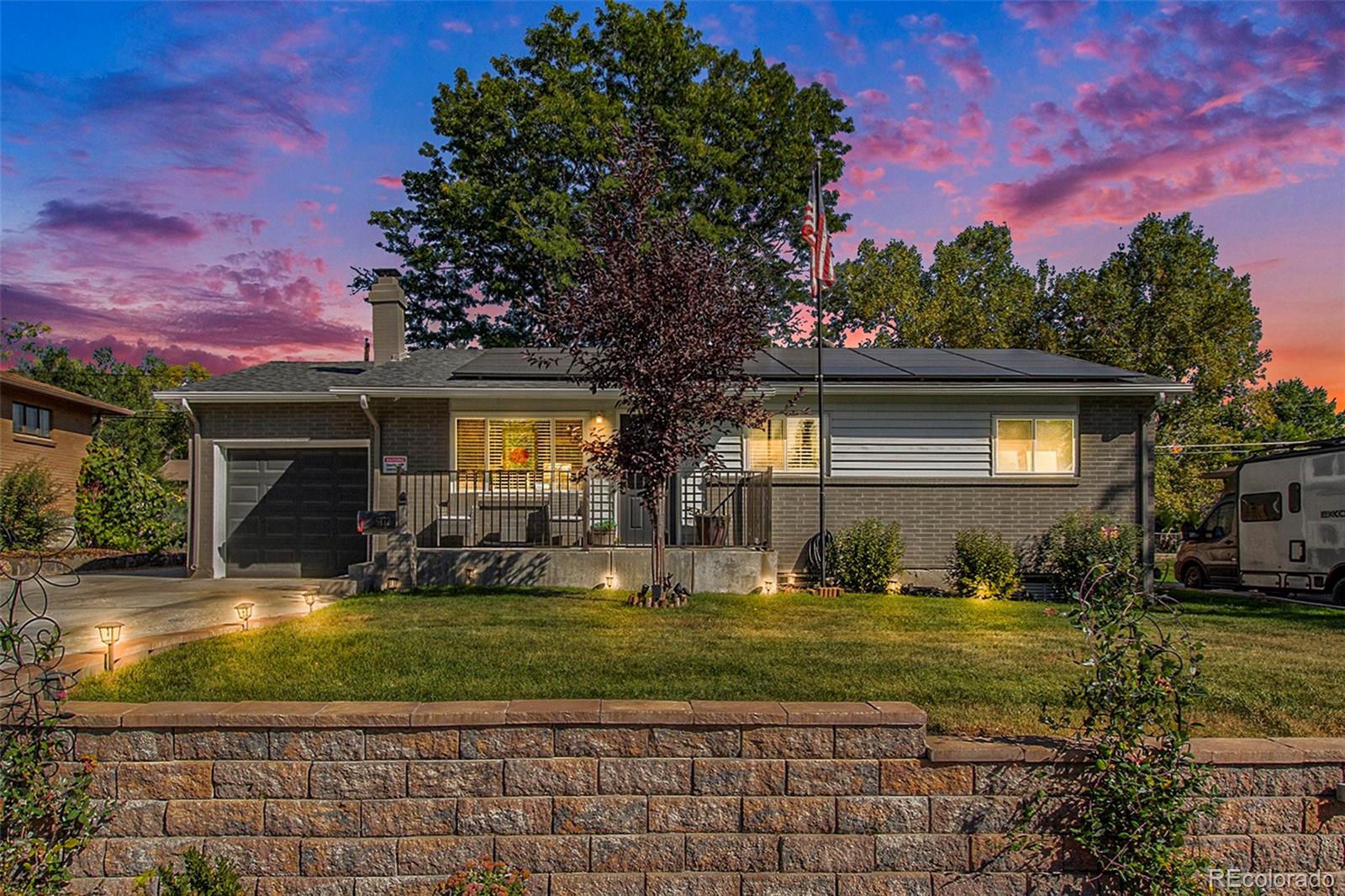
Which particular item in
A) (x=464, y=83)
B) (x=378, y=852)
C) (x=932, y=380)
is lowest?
(x=378, y=852)

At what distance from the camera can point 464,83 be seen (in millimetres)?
25641

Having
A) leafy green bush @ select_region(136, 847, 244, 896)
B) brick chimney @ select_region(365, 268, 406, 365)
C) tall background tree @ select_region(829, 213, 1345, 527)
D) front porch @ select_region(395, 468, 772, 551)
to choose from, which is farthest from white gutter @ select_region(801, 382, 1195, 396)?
tall background tree @ select_region(829, 213, 1345, 527)

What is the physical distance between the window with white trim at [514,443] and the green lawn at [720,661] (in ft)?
14.3

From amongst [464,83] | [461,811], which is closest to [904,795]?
[461,811]

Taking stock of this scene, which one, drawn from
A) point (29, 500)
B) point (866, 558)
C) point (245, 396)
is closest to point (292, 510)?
point (245, 396)

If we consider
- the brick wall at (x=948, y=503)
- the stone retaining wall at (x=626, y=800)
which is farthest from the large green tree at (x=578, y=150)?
the stone retaining wall at (x=626, y=800)

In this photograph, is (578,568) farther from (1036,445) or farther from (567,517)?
(1036,445)

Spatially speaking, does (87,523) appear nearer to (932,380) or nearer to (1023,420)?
(932,380)

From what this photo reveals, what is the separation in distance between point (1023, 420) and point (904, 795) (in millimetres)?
10427

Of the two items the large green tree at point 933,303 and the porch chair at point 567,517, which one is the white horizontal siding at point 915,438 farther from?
the large green tree at point 933,303

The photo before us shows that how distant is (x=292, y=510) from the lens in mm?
14867

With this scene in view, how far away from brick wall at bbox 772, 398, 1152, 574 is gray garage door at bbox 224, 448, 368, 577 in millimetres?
7142

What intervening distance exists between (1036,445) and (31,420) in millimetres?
24775

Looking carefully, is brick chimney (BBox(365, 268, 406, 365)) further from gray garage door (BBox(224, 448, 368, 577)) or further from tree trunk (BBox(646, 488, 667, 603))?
tree trunk (BBox(646, 488, 667, 603))
